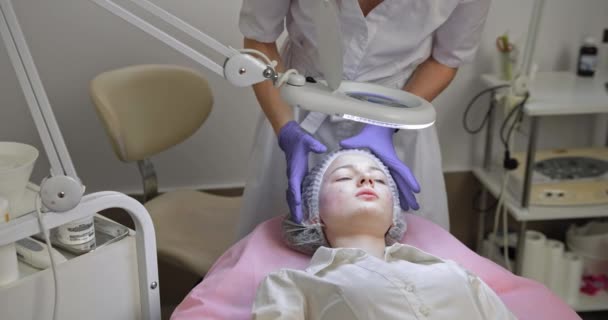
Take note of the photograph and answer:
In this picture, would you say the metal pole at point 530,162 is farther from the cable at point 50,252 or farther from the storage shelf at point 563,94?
the cable at point 50,252

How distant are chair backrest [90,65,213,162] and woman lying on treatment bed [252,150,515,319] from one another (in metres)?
0.65

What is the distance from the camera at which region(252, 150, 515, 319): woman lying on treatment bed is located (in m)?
1.25

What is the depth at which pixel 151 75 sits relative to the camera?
2053 mm

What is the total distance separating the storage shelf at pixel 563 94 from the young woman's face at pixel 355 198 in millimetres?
705

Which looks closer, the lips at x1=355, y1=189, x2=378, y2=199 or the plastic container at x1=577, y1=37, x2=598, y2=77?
the lips at x1=355, y1=189, x2=378, y2=199

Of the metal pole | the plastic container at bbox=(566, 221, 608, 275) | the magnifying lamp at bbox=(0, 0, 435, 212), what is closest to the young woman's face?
the magnifying lamp at bbox=(0, 0, 435, 212)

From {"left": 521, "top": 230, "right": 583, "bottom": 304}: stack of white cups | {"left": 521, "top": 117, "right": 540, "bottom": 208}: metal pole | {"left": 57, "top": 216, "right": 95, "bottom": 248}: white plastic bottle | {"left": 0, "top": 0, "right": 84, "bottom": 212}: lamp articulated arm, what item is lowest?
{"left": 521, "top": 230, "right": 583, "bottom": 304}: stack of white cups

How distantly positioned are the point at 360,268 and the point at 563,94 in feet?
3.76

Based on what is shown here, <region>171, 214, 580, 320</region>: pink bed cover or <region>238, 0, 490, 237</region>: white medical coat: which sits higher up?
<region>238, 0, 490, 237</region>: white medical coat

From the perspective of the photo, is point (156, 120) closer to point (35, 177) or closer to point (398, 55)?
point (35, 177)

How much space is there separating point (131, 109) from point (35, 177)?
2.02 feet

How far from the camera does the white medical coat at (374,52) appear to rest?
155 cm

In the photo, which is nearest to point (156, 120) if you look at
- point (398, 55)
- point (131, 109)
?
point (131, 109)

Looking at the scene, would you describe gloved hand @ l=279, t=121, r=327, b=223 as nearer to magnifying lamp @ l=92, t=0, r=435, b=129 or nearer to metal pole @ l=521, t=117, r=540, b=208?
magnifying lamp @ l=92, t=0, r=435, b=129
